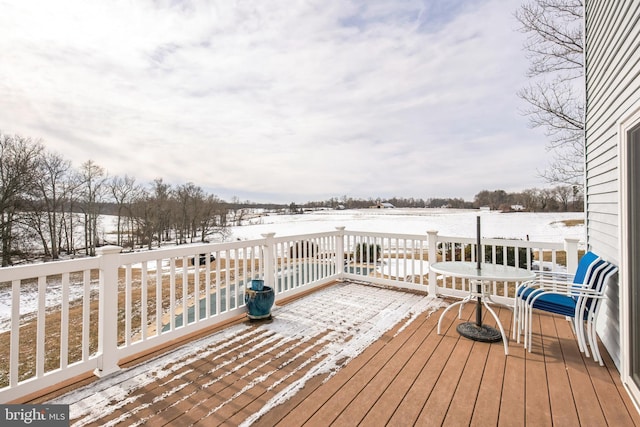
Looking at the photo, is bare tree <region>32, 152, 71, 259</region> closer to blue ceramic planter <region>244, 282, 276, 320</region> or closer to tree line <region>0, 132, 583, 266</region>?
tree line <region>0, 132, 583, 266</region>

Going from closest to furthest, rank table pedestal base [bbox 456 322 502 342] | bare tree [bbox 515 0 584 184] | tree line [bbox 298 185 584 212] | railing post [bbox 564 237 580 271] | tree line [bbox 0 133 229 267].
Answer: table pedestal base [bbox 456 322 502 342] < railing post [bbox 564 237 580 271] < tree line [bbox 298 185 584 212] < bare tree [bbox 515 0 584 184] < tree line [bbox 0 133 229 267]

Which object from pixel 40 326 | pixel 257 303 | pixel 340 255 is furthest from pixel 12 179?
pixel 257 303

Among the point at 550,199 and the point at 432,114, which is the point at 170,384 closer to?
the point at 432,114

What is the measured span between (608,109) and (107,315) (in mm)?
4867

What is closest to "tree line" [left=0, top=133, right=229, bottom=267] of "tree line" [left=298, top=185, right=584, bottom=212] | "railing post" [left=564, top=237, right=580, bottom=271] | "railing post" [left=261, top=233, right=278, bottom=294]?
"railing post" [left=261, top=233, right=278, bottom=294]

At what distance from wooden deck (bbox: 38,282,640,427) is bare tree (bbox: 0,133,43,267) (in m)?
20.8

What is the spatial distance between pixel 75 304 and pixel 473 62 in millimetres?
16997

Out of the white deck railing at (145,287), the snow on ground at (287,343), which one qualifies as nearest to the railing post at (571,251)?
the white deck railing at (145,287)

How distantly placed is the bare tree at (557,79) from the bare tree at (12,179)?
24.6 meters

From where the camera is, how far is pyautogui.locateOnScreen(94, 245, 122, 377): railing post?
239 centimetres

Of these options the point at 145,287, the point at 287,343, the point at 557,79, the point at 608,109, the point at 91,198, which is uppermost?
the point at 557,79

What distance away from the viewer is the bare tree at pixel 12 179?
15.8 meters

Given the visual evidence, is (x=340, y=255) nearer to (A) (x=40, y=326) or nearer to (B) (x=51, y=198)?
(A) (x=40, y=326)

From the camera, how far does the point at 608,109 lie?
2.62 m
